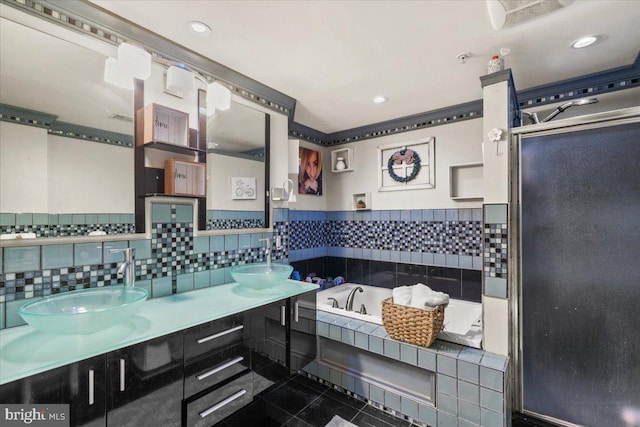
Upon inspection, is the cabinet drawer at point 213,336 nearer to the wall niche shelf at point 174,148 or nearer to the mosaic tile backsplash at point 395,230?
the wall niche shelf at point 174,148

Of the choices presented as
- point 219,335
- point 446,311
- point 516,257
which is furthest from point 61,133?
point 446,311

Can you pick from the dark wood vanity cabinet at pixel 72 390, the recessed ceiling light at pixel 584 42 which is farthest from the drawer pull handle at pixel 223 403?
the recessed ceiling light at pixel 584 42

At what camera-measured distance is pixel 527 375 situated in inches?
70.3

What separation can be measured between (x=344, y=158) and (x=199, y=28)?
2203 mm

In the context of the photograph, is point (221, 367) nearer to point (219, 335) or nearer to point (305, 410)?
point (219, 335)

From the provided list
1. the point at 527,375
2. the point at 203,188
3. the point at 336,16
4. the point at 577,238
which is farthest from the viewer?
the point at 203,188

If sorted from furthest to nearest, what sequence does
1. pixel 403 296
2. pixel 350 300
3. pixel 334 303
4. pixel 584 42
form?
pixel 350 300 → pixel 334 303 → pixel 403 296 → pixel 584 42

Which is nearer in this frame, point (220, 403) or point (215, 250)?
point (220, 403)

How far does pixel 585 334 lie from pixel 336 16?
2.24m

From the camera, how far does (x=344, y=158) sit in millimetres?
3559

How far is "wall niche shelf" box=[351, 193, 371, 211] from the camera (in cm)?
335

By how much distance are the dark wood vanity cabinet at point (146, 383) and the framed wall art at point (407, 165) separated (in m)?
2.54

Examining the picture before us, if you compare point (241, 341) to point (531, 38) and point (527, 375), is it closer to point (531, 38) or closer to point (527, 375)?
point (527, 375)

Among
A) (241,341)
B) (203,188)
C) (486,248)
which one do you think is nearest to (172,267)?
(203,188)
